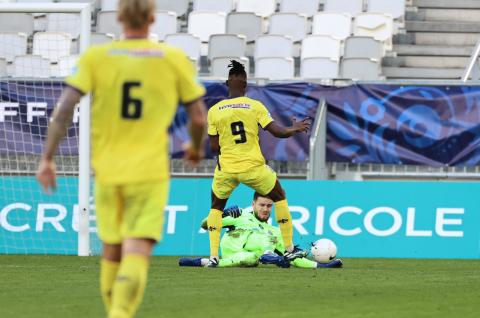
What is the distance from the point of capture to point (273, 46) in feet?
76.6

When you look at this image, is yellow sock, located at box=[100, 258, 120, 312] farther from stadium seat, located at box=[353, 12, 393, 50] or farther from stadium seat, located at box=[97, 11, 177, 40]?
stadium seat, located at box=[97, 11, 177, 40]

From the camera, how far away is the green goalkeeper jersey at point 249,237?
15078mm

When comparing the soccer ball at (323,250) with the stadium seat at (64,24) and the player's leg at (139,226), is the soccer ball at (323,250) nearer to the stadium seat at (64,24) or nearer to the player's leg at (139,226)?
the player's leg at (139,226)

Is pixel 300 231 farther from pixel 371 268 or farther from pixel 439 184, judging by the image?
pixel 371 268

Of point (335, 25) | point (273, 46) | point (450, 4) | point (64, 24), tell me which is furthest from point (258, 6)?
point (64, 24)

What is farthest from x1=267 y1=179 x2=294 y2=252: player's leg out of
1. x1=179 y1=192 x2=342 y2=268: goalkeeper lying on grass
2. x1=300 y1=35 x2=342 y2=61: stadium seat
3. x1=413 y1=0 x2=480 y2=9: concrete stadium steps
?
x1=413 y1=0 x2=480 y2=9: concrete stadium steps

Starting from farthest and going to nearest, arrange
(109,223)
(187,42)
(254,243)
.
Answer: (187,42)
(254,243)
(109,223)

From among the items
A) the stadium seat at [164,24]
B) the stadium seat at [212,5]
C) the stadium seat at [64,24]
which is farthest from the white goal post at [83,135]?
the stadium seat at [212,5]

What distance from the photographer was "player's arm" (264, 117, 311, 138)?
520 inches

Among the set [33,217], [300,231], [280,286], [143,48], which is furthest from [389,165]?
[143,48]

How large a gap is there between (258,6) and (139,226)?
18705mm

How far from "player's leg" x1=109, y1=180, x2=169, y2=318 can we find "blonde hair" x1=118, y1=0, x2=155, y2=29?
88 centimetres

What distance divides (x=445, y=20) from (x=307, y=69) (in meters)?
3.68

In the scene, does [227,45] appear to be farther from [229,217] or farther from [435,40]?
[229,217]
